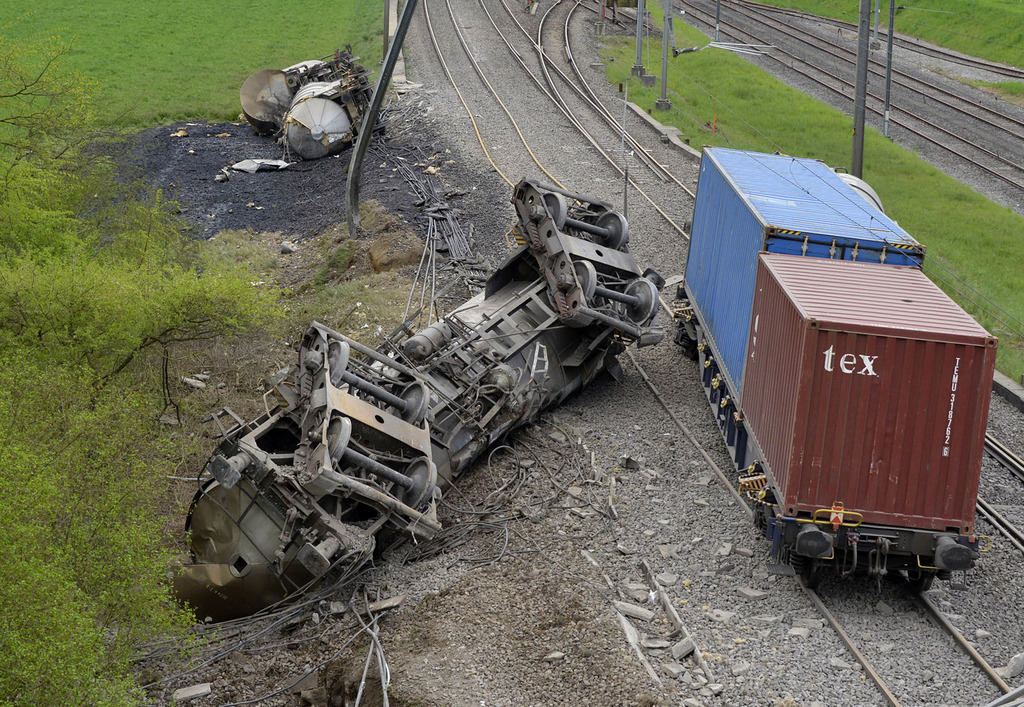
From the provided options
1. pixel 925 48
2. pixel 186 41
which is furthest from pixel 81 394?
pixel 925 48

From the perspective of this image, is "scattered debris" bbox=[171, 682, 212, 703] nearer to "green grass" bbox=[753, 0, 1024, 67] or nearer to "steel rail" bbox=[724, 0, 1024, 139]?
"steel rail" bbox=[724, 0, 1024, 139]

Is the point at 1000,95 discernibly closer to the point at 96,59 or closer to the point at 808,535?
the point at 808,535

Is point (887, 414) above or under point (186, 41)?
under

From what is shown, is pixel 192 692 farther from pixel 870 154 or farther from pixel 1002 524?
pixel 870 154

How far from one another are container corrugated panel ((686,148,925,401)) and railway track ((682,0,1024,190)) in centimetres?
1875

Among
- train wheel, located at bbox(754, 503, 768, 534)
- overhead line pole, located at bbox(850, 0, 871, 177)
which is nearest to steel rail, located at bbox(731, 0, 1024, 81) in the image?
overhead line pole, located at bbox(850, 0, 871, 177)

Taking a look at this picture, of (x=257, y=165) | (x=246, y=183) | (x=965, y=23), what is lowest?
(x=246, y=183)

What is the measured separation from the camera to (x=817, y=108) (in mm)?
39719

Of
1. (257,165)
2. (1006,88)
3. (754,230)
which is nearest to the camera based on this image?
(754,230)

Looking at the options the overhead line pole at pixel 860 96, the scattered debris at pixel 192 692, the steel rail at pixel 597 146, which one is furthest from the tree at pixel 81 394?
the overhead line pole at pixel 860 96

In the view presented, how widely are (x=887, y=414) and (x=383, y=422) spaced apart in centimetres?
669

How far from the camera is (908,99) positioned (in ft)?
139

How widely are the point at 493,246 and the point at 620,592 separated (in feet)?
44.4

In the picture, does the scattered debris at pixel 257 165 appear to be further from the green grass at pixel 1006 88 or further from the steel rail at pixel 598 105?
the green grass at pixel 1006 88
